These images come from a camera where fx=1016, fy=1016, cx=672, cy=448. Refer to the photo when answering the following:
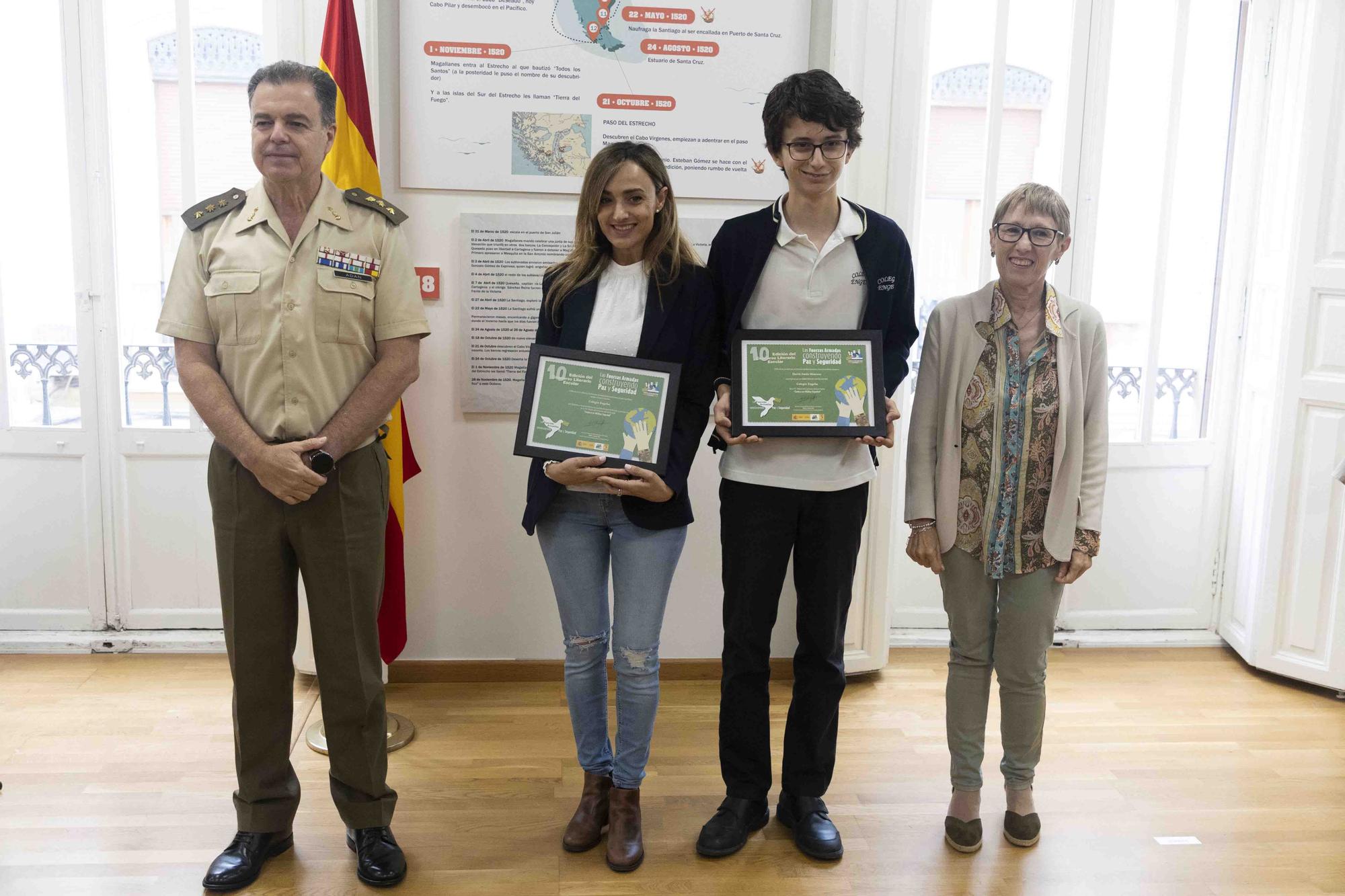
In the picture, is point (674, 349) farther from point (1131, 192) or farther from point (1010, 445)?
point (1131, 192)

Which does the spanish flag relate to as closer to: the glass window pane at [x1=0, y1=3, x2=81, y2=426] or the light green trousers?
the glass window pane at [x1=0, y1=3, x2=81, y2=426]

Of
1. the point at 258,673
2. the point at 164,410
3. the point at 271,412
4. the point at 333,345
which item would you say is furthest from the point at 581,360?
the point at 164,410

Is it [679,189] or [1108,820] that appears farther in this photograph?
[679,189]

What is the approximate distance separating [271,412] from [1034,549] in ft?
5.69

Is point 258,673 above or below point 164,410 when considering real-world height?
below

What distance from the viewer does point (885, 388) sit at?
7.44 feet

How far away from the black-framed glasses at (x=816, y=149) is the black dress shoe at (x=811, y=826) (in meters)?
1.51

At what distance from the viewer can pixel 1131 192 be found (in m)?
3.69

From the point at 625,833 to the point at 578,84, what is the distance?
2.22 m

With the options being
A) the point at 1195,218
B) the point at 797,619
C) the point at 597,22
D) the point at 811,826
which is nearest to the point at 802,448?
the point at 797,619

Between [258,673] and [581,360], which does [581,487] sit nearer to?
[581,360]

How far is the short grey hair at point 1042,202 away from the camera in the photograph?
2.24 metres

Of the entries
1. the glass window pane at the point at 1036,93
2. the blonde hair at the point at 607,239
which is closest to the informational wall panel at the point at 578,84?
the glass window pane at the point at 1036,93

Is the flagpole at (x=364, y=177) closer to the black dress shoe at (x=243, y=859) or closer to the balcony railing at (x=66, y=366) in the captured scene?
the black dress shoe at (x=243, y=859)
